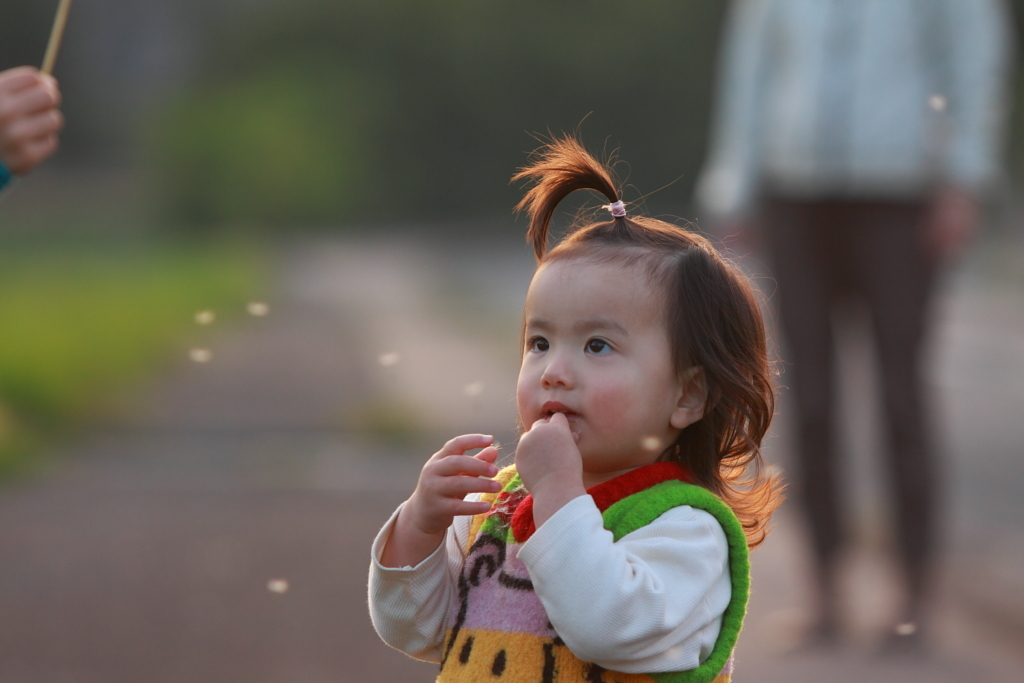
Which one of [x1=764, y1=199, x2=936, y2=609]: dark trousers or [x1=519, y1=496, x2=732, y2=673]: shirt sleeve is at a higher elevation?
[x1=519, y1=496, x2=732, y2=673]: shirt sleeve

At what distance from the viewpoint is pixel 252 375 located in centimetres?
695

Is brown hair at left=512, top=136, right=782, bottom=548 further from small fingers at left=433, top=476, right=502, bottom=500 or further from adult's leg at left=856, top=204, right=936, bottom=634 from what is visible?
adult's leg at left=856, top=204, right=936, bottom=634

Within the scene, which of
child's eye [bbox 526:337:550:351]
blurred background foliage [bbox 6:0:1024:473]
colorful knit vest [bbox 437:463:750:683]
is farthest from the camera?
blurred background foliage [bbox 6:0:1024:473]

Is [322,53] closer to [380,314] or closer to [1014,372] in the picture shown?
[380,314]

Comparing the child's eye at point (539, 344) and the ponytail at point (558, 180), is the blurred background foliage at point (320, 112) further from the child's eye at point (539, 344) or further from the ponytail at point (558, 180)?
the child's eye at point (539, 344)

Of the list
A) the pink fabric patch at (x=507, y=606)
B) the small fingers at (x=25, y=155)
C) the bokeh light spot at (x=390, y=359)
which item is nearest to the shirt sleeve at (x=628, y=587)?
the pink fabric patch at (x=507, y=606)

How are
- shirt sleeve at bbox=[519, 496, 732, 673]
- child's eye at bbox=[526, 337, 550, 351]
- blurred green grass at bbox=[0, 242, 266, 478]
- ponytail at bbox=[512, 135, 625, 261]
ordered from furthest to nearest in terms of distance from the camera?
blurred green grass at bbox=[0, 242, 266, 478]
ponytail at bbox=[512, 135, 625, 261]
child's eye at bbox=[526, 337, 550, 351]
shirt sleeve at bbox=[519, 496, 732, 673]

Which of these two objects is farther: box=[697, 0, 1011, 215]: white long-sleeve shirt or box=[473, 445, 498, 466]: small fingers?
box=[697, 0, 1011, 215]: white long-sleeve shirt

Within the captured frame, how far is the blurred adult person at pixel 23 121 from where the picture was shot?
1.31m

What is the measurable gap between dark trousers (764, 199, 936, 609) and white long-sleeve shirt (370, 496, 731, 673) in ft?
5.52

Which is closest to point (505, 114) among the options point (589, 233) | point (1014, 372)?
point (1014, 372)

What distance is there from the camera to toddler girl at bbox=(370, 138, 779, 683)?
1.23m

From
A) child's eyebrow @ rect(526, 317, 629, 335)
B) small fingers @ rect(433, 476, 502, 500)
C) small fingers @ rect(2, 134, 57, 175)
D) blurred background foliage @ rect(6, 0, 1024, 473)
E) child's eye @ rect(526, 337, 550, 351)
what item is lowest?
blurred background foliage @ rect(6, 0, 1024, 473)

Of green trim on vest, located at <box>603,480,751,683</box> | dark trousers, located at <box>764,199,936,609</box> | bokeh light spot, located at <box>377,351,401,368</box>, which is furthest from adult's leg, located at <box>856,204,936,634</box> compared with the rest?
bokeh light spot, located at <box>377,351,401,368</box>
